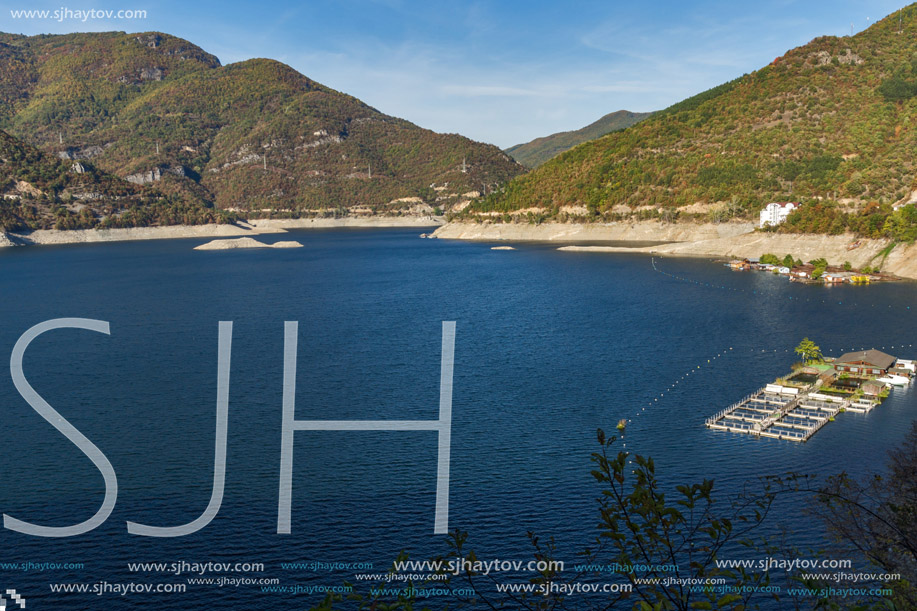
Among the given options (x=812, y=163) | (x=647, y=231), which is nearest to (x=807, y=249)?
(x=812, y=163)

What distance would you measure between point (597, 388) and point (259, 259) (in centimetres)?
12946

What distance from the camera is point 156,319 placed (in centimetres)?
8194

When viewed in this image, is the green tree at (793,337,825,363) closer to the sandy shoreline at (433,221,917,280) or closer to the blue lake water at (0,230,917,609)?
the blue lake water at (0,230,917,609)

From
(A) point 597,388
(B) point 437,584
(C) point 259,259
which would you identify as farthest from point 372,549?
(C) point 259,259

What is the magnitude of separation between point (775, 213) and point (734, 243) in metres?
14.0

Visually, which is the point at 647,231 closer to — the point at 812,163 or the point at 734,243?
the point at 734,243

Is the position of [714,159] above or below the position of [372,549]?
above

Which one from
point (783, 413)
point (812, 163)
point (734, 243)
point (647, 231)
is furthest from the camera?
point (647, 231)

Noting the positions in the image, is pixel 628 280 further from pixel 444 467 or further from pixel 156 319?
pixel 444 467

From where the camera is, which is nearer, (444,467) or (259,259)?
(444,467)

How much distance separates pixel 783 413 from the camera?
46.2 m

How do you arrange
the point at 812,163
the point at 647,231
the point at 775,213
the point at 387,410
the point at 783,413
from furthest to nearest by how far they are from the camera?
the point at 647,231 → the point at 812,163 → the point at 775,213 → the point at 387,410 → the point at 783,413

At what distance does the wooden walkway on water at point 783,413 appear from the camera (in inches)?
1698

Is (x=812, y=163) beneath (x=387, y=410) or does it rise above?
above
